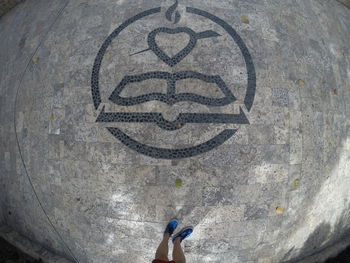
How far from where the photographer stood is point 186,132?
4.94 metres

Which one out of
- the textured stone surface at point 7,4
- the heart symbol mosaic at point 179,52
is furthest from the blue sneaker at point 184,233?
the textured stone surface at point 7,4

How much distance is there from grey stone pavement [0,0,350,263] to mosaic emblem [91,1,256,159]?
0.9 inches

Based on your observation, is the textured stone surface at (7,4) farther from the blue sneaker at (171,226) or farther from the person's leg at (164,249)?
the person's leg at (164,249)

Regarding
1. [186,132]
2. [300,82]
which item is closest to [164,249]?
[186,132]

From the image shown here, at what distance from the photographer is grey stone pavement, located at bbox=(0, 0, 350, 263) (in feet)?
16.5

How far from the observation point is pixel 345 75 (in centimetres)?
638

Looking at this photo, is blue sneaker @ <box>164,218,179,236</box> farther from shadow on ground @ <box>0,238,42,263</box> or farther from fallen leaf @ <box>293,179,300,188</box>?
shadow on ground @ <box>0,238,42,263</box>

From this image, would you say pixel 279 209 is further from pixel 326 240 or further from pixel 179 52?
pixel 179 52

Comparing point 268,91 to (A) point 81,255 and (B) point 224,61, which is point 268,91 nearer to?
(B) point 224,61

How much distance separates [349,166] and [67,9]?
841 centimetres

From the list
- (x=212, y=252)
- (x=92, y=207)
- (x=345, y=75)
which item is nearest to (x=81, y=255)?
(x=92, y=207)

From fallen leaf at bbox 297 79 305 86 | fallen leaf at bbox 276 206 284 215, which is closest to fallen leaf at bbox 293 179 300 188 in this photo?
fallen leaf at bbox 276 206 284 215

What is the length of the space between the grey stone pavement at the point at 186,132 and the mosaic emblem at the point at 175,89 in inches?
0.9

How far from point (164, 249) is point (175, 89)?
330cm
